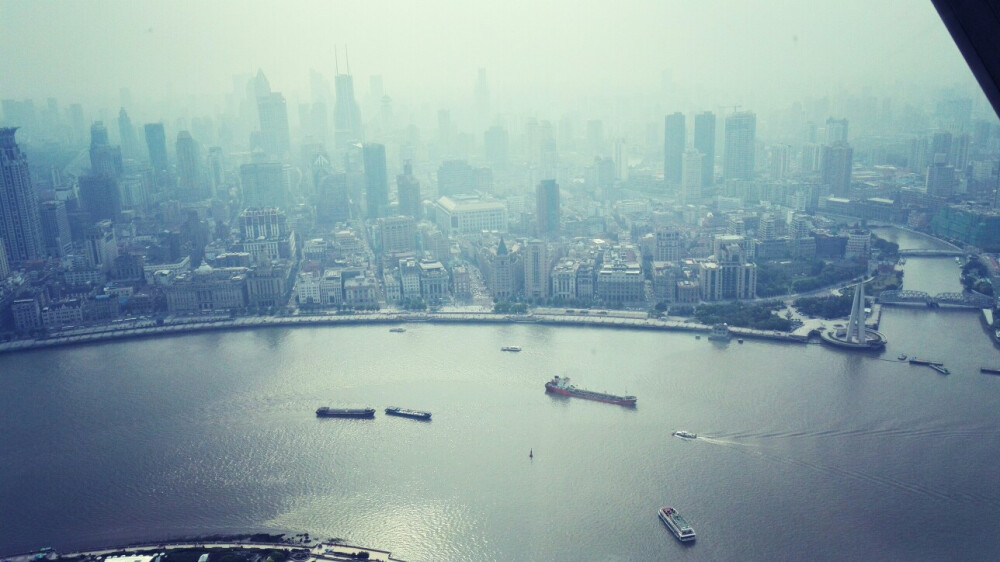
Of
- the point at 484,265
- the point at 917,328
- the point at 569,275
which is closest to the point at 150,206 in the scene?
the point at 484,265

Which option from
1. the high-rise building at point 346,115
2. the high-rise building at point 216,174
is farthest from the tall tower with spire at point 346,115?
the high-rise building at point 216,174

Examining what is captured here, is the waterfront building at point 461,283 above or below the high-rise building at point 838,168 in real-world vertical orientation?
below

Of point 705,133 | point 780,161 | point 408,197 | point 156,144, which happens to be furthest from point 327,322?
point 780,161

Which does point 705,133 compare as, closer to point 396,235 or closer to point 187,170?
point 396,235

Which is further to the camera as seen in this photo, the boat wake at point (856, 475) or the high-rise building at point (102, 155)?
the high-rise building at point (102, 155)

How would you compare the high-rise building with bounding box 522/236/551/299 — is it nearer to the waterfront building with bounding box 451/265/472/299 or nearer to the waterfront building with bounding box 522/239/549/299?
the waterfront building with bounding box 522/239/549/299

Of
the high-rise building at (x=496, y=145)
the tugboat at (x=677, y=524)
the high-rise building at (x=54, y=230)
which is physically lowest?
the tugboat at (x=677, y=524)

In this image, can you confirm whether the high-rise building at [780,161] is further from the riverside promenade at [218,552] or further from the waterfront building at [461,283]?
the riverside promenade at [218,552]
